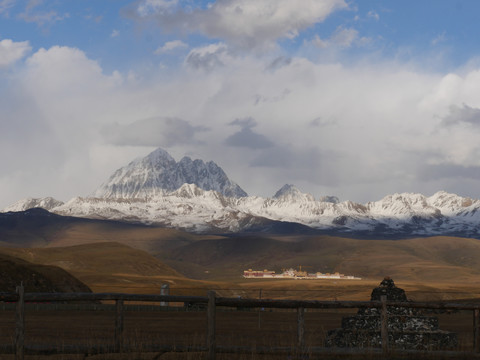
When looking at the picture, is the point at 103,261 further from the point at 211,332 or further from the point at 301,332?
the point at 211,332

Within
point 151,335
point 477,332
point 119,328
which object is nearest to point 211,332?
point 119,328

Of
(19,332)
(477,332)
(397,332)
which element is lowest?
(397,332)

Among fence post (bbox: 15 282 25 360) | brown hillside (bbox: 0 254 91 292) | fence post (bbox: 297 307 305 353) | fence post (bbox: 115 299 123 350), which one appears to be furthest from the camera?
brown hillside (bbox: 0 254 91 292)

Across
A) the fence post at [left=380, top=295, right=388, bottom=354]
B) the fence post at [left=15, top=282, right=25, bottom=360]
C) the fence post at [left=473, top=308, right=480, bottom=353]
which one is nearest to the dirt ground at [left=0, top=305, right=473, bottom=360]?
the fence post at [left=15, top=282, right=25, bottom=360]

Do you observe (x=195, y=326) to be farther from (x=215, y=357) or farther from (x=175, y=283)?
(x=175, y=283)

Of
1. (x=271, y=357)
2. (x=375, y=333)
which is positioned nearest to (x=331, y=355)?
(x=271, y=357)

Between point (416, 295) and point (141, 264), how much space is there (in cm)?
6645

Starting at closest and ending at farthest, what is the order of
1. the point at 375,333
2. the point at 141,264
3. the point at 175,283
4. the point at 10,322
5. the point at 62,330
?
the point at 375,333 < the point at 62,330 < the point at 10,322 < the point at 175,283 < the point at 141,264

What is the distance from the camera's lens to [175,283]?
13138cm

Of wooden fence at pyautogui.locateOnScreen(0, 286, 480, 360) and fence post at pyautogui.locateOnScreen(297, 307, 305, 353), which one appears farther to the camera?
fence post at pyautogui.locateOnScreen(297, 307, 305, 353)

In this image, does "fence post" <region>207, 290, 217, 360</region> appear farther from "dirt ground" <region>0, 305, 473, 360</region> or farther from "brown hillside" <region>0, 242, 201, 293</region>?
"brown hillside" <region>0, 242, 201, 293</region>

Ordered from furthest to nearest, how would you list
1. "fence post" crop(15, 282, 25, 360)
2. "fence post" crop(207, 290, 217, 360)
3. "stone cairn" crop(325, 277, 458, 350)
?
"stone cairn" crop(325, 277, 458, 350) → "fence post" crop(207, 290, 217, 360) → "fence post" crop(15, 282, 25, 360)

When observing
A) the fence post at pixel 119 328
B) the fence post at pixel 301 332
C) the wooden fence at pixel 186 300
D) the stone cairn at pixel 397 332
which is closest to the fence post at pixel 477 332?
the wooden fence at pixel 186 300

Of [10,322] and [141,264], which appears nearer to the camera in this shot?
[10,322]
